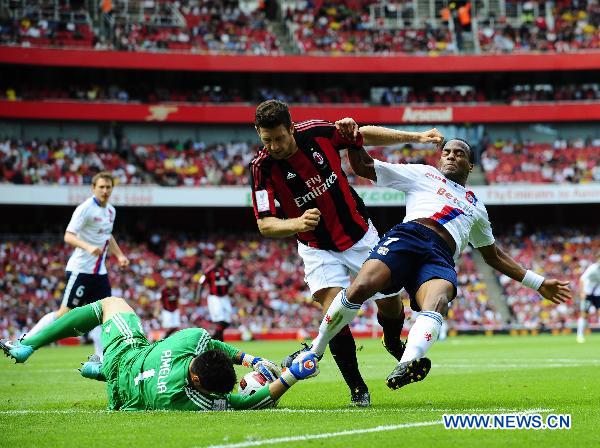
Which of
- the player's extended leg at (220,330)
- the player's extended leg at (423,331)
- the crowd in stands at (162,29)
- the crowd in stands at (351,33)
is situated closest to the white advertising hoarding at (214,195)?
the crowd in stands at (162,29)

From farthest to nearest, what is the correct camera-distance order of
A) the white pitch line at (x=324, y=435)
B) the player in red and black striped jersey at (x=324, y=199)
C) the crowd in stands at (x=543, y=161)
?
the crowd in stands at (x=543, y=161), the player in red and black striped jersey at (x=324, y=199), the white pitch line at (x=324, y=435)

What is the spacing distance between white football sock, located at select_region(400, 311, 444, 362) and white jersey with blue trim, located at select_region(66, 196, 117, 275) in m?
7.93

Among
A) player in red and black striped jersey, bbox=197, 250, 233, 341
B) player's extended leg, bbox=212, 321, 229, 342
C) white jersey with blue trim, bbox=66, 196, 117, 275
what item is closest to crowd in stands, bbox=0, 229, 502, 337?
player in red and black striped jersey, bbox=197, 250, 233, 341

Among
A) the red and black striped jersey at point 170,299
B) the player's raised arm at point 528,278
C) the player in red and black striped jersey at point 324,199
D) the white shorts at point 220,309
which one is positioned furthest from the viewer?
the red and black striped jersey at point 170,299

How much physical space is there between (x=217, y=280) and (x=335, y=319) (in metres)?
17.1

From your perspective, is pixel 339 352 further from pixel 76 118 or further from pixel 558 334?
pixel 76 118

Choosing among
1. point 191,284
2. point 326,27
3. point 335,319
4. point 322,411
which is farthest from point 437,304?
point 326,27

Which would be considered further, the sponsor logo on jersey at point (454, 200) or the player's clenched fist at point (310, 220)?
the sponsor logo on jersey at point (454, 200)

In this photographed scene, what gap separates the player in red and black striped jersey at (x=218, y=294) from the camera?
78.1 feet

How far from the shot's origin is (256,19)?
47.5 m

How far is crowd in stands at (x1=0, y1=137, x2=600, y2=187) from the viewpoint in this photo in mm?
41031

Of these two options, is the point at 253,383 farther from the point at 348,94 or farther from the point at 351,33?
the point at 351,33

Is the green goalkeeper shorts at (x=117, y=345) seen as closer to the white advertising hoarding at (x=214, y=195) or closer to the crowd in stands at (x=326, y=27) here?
the white advertising hoarding at (x=214, y=195)

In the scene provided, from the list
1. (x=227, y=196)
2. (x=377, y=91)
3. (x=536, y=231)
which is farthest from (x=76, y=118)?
(x=536, y=231)
